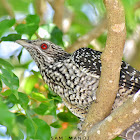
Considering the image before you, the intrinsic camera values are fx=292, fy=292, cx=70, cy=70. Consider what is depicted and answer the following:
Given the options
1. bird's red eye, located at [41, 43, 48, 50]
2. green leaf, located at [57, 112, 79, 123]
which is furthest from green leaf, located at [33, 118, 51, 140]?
bird's red eye, located at [41, 43, 48, 50]

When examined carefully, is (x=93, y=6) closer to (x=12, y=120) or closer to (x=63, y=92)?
(x=12, y=120)

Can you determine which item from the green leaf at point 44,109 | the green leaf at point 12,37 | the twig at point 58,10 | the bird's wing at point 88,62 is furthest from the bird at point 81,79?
the twig at point 58,10

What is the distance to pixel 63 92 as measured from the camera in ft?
11.6

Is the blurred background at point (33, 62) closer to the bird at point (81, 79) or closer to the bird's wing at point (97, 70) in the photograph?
the bird at point (81, 79)

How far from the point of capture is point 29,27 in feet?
11.1

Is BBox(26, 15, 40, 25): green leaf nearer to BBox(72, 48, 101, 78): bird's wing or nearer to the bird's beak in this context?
the bird's beak

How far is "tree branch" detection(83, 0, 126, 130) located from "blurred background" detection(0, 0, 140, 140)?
0.14 m

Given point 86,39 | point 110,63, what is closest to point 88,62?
point 110,63

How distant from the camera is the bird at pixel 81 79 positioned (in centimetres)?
332

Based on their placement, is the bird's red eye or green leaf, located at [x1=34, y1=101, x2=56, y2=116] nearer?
green leaf, located at [x1=34, y1=101, x2=56, y2=116]

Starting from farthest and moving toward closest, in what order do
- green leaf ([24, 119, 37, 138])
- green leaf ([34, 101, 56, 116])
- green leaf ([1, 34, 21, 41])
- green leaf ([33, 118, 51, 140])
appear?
green leaf ([1, 34, 21, 41])
green leaf ([34, 101, 56, 116])
green leaf ([33, 118, 51, 140])
green leaf ([24, 119, 37, 138])

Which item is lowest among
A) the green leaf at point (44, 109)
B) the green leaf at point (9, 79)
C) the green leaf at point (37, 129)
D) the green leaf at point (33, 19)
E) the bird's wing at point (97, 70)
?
the green leaf at point (44, 109)

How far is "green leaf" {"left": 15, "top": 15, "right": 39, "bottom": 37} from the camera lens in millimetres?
3363

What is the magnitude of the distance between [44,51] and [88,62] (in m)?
0.79
